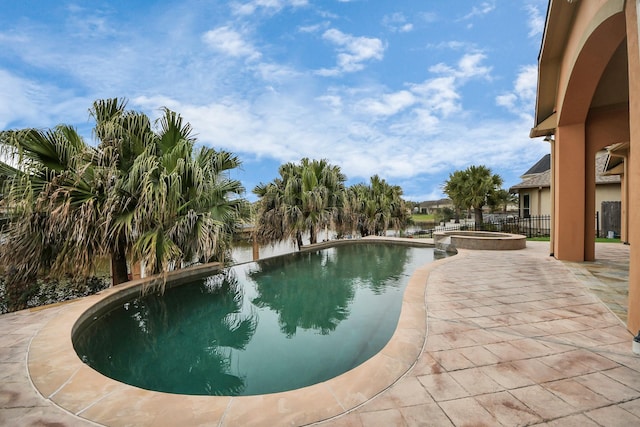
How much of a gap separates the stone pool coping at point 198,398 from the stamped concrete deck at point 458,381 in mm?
12

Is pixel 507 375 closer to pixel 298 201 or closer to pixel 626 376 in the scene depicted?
pixel 626 376

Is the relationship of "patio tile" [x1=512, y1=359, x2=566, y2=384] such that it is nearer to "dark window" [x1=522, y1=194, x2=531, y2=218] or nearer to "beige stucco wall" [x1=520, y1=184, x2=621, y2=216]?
"beige stucco wall" [x1=520, y1=184, x2=621, y2=216]

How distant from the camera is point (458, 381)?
251cm

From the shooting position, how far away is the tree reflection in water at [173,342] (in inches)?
135

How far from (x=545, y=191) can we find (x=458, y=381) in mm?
21170

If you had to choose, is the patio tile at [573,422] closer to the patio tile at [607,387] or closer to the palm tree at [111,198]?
the patio tile at [607,387]

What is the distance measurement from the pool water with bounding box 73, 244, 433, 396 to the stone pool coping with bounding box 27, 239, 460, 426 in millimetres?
806

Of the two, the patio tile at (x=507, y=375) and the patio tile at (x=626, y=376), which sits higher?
the patio tile at (x=626, y=376)

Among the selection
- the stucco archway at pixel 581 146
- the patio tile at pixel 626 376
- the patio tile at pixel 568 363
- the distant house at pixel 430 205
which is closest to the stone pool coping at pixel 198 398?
the patio tile at pixel 568 363

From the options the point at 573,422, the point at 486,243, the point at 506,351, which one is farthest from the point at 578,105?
the point at 573,422

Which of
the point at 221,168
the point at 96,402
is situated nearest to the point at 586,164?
the point at 221,168

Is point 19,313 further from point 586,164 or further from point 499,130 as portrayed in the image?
point 499,130

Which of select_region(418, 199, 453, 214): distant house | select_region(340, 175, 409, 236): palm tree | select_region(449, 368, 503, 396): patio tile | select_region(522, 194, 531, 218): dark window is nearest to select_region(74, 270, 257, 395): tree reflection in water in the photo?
select_region(449, 368, 503, 396): patio tile

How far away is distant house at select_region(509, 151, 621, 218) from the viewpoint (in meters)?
15.8
